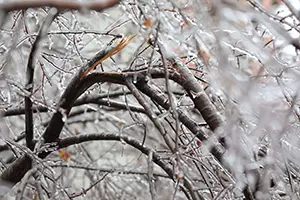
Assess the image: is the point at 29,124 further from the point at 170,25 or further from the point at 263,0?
the point at 263,0

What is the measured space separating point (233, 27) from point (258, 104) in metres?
0.35

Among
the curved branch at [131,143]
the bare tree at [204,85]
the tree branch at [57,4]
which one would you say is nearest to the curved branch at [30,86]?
the bare tree at [204,85]

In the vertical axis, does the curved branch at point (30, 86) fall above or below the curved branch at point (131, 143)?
above

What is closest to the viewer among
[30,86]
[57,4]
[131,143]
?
[57,4]


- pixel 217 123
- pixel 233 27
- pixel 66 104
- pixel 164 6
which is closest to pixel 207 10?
pixel 233 27

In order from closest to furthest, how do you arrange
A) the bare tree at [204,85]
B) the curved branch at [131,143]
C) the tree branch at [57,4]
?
1. the tree branch at [57,4]
2. the bare tree at [204,85]
3. the curved branch at [131,143]

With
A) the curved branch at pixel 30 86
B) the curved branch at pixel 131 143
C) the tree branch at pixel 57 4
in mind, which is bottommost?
the tree branch at pixel 57 4

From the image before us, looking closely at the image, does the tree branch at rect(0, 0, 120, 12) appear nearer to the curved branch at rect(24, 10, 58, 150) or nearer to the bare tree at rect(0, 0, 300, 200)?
the bare tree at rect(0, 0, 300, 200)

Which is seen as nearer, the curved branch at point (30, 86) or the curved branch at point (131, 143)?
the curved branch at point (30, 86)

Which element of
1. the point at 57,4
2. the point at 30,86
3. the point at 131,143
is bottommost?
the point at 57,4

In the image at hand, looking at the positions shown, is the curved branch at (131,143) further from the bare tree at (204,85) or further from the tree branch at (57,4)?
the tree branch at (57,4)

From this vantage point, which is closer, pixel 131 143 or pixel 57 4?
pixel 57 4

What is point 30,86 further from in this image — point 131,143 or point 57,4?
point 57,4

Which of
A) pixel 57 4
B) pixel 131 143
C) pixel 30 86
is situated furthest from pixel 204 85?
pixel 57 4
